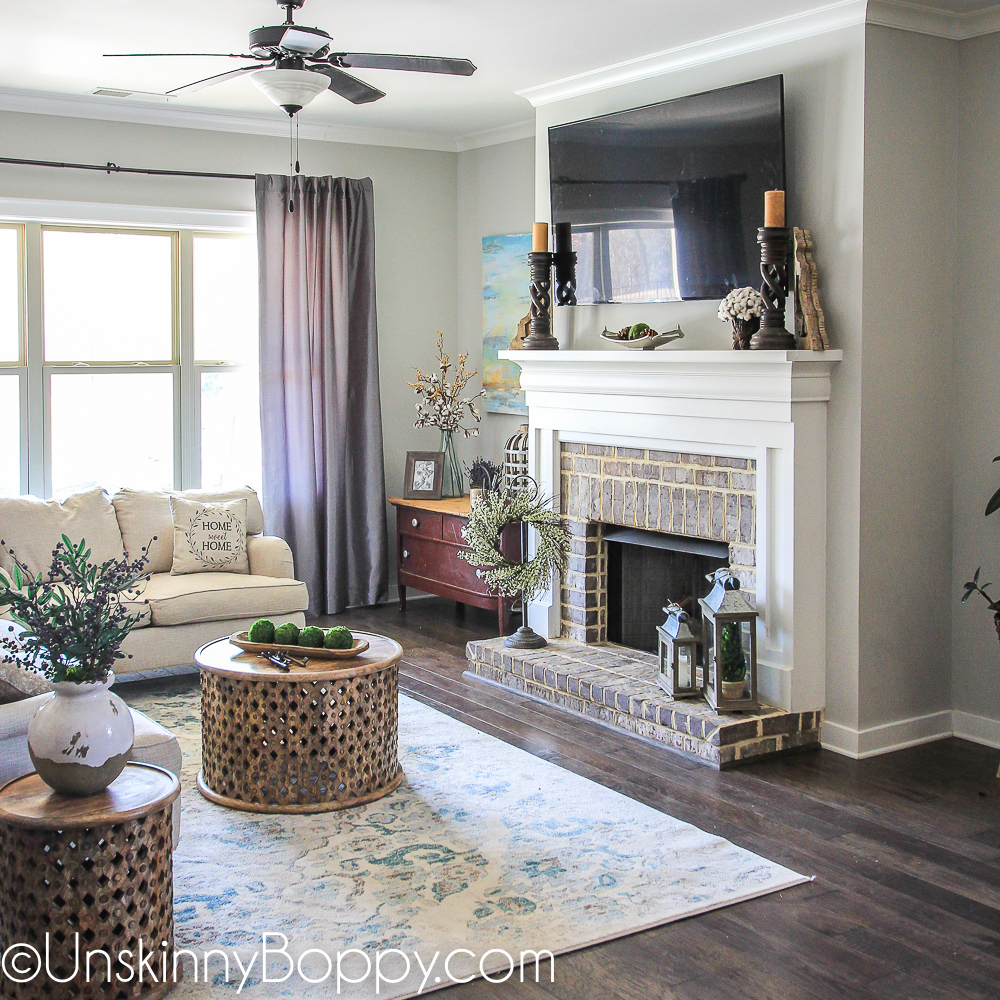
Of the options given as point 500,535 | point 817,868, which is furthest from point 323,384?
point 817,868

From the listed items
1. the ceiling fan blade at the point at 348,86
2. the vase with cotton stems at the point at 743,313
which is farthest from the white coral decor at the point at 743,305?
the ceiling fan blade at the point at 348,86

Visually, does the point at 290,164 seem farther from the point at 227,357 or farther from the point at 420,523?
the point at 420,523

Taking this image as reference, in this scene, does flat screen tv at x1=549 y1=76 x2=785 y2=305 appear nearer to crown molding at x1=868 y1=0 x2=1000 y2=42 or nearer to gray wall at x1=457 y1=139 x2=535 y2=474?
crown molding at x1=868 y1=0 x2=1000 y2=42

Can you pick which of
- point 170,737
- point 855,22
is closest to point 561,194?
point 855,22

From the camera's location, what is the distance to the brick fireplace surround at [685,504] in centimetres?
413

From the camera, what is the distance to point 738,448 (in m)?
4.36

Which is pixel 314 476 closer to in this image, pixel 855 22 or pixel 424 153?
pixel 424 153

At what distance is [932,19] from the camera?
13.3 ft

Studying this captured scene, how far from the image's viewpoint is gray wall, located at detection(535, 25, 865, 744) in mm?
4027

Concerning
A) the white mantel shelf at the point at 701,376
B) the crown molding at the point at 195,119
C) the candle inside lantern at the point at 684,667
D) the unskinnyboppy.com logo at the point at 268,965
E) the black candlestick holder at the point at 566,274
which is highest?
the crown molding at the point at 195,119

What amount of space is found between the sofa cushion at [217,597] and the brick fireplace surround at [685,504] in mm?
918

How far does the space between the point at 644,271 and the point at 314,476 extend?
245 cm

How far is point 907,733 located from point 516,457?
2488mm

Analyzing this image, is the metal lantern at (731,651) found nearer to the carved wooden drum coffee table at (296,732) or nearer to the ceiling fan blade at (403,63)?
the carved wooden drum coffee table at (296,732)
